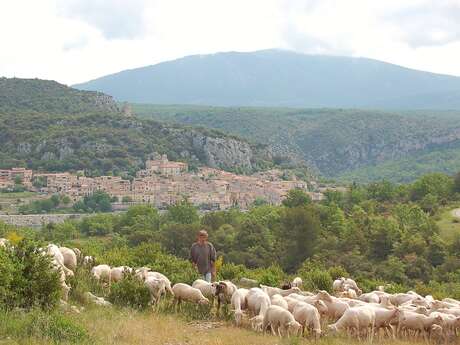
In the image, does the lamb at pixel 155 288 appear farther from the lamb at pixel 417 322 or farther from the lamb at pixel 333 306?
the lamb at pixel 417 322

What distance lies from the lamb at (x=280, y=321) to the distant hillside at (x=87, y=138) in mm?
103069

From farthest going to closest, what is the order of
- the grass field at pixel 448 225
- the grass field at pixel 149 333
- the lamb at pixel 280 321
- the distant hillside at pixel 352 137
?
the distant hillside at pixel 352 137 < the grass field at pixel 448 225 < the lamb at pixel 280 321 < the grass field at pixel 149 333

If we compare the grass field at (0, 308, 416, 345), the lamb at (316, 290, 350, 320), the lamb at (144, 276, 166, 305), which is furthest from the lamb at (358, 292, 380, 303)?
the lamb at (144, 276, 166, 305)

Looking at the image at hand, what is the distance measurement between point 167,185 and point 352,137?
270 ft

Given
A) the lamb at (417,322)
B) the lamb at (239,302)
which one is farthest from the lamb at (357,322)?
the lamb at (239,302)

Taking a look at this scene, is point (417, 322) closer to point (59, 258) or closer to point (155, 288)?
point (155, 288)

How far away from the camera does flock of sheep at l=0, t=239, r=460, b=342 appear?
10.5 meters

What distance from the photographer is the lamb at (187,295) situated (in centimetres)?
1173

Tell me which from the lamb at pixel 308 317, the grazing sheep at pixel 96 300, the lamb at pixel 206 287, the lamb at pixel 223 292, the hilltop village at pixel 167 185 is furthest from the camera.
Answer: the hilltop village at pixel 167 185

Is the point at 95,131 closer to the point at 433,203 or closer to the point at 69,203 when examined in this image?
the point at 69,203

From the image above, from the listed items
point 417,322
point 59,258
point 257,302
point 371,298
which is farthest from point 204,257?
point 417,322

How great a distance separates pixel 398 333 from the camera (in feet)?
36.0

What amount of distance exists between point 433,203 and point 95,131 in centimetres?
7441

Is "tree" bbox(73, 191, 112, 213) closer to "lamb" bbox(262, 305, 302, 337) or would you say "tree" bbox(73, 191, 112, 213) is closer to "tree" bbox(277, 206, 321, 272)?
"tree" bbox(277, 206, 321, 272)
